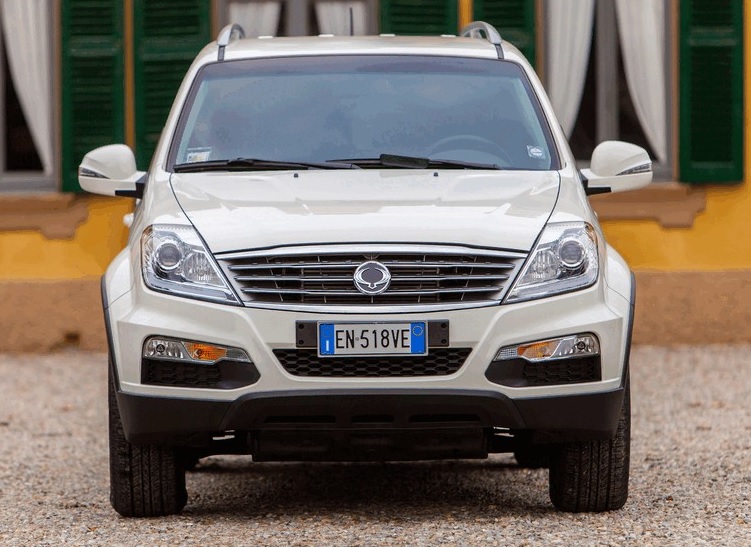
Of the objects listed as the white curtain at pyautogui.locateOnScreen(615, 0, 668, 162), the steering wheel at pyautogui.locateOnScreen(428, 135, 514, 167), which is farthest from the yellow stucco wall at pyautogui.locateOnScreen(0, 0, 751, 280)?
the steering wheel at pyautogui.locateOnScreen(428, 135, 514, 167)

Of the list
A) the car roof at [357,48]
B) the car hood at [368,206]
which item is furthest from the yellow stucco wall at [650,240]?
the car hood at [368,206]

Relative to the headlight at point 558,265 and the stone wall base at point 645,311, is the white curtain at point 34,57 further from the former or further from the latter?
the headlight at point 558,265

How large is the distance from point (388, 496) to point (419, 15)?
22.3 feet

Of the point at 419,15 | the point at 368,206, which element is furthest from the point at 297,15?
the point at 368,206

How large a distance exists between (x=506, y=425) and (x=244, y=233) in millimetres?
1078

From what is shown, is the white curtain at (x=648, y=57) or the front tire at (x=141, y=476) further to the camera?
the white curtain at (x=648, y=57)

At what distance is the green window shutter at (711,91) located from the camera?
41.7ft

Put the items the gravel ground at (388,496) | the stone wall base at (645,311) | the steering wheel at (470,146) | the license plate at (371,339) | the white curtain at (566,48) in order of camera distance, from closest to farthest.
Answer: the license plate at (371,339) < the gravel ground at (388,496) < the steering wheel at (470,146) < the stone wall base at (645,311) < the white curtain at (566,48)

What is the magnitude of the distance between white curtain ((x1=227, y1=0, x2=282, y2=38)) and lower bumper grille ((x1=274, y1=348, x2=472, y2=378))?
7.79 meters

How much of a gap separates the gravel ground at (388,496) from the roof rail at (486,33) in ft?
6.12

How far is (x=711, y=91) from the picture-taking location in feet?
41.8

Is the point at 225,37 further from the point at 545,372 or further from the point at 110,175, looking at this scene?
the point at 545,372

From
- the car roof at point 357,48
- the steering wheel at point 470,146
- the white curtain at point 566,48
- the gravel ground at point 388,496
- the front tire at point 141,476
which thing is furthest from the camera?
the white curtain at point 566,48

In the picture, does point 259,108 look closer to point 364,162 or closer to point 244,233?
point 364,162
